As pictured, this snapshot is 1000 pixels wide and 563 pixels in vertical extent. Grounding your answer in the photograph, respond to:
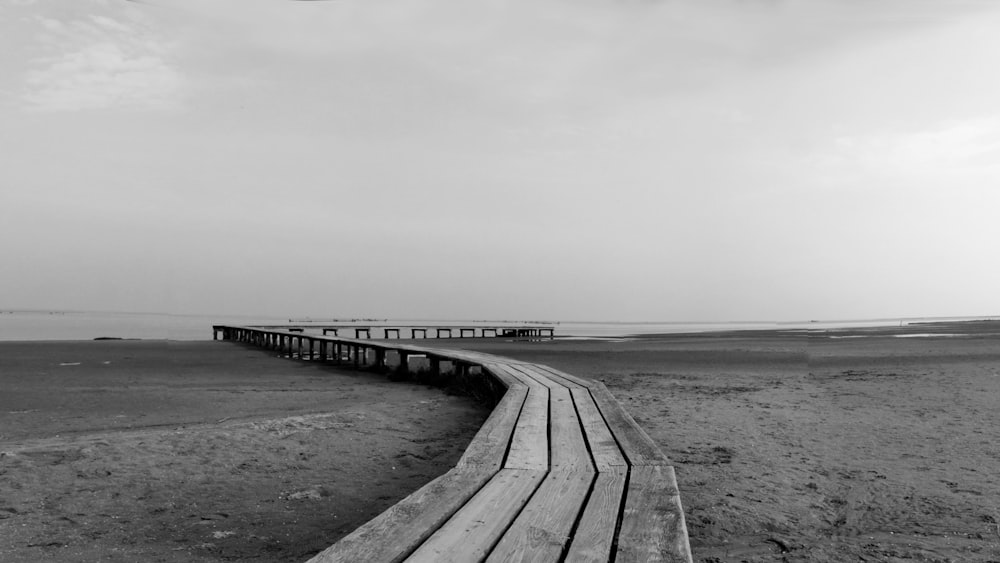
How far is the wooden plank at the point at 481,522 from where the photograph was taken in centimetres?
242

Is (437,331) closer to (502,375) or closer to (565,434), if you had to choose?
(502,375)

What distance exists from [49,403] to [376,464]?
688 centimetres

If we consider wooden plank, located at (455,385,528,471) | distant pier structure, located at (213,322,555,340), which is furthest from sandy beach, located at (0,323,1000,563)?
distant pier structure, located at (213,322,555,340)

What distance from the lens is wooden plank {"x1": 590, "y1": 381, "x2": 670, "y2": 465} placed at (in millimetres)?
3991

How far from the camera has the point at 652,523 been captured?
2762mm

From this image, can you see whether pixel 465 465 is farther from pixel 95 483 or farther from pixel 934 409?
pixel 934 409

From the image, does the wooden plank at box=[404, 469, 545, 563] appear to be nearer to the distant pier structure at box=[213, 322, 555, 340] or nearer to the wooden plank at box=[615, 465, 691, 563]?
the wooden plank at box=[615, 465, 691, 563]

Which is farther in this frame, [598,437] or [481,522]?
[598,437]

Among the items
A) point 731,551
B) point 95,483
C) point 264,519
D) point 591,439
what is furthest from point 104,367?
point 731,551

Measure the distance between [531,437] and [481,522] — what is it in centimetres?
208

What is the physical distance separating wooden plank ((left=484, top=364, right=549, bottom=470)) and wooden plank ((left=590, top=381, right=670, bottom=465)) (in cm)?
51

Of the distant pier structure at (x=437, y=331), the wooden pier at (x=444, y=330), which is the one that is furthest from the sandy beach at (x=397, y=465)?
the wooden pier at (x=444, y=330)

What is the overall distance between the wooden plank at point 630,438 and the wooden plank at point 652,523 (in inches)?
12.7

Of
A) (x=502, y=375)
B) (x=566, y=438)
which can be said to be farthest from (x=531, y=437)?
(x=502, y=375)
